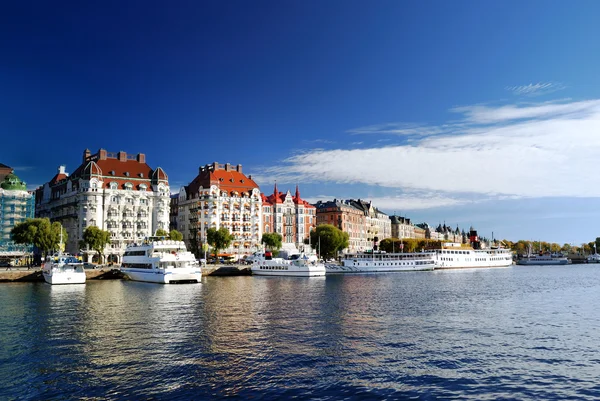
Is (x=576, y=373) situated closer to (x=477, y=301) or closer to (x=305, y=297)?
(x=477, y=301)

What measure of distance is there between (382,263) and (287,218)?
45.1 meters

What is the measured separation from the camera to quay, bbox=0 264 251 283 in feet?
340

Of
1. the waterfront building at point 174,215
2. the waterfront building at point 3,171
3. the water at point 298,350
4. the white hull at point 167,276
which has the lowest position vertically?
the water at point 298,350

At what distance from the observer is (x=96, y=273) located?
114 meters

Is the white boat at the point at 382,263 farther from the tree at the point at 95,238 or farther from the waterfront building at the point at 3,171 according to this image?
the waterfront building at the point at 3,171

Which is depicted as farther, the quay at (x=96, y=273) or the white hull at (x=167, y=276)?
the quay at (x=96, y=273)

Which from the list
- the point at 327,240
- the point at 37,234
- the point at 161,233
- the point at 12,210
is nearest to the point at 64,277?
the point at 37,234

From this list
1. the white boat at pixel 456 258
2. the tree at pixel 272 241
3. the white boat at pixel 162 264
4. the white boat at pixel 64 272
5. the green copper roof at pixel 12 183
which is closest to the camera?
the white boat at pixel 64 272

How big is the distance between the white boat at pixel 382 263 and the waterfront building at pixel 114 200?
55.9 m

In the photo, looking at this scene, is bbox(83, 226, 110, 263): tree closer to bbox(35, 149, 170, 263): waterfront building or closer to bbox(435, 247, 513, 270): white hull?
bbox(35, 149, 170, 263): waterfront building

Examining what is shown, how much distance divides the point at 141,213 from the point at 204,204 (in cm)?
2064

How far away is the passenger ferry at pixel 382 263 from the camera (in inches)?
5960

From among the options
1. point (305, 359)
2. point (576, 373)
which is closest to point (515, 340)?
point (576, 373)

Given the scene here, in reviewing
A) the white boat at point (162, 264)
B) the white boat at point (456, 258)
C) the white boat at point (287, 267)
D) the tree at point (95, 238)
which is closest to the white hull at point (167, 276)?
the white boat at point (162, 264)
